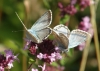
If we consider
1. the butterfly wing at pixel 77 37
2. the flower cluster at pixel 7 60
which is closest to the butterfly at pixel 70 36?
the butterfly wing at pixel 77 37

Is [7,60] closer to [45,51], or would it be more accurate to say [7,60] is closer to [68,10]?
[45,51]

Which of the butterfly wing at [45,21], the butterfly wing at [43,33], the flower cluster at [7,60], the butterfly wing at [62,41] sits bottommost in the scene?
the flower cluster at [7,60]

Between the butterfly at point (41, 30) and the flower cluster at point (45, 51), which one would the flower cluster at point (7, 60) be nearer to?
the flower cluster at point (45, 51)

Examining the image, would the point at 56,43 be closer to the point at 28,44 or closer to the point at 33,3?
the point at 28,44

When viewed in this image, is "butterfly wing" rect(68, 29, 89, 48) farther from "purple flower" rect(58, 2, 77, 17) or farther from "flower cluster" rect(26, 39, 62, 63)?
"purple flower" rect(58, 2, 77, 17)

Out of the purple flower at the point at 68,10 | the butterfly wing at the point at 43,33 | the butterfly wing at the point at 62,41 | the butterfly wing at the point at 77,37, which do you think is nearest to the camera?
the butterfly wing at the point at 43,33

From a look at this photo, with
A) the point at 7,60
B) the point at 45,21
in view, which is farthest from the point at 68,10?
the point at 7,60
